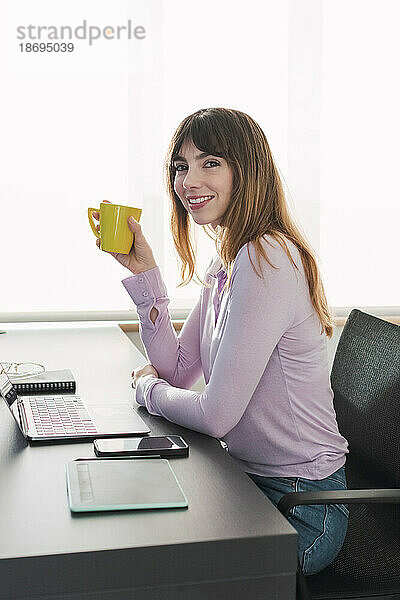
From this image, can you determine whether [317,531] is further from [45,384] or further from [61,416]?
[45,384]

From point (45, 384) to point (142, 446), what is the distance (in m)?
0.44

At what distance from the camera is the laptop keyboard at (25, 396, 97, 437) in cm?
131

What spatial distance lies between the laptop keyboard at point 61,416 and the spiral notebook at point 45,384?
8 centimetres

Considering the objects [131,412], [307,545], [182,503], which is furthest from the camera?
[131,412]

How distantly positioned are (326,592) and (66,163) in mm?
1840

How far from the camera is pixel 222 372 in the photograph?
1.35 meters

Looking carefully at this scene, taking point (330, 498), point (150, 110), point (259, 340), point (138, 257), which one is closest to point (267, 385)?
point (259, 340)

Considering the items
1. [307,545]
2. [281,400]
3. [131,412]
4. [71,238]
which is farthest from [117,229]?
[71,238]

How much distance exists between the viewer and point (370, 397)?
175 centimetres

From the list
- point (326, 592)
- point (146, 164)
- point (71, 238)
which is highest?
point (146, 164)

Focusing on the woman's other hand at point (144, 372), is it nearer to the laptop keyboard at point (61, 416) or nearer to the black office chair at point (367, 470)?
the laptop keyboard at point (61, 416)

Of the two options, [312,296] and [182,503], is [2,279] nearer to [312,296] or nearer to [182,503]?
[312,296]

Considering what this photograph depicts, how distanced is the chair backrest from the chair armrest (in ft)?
1.00

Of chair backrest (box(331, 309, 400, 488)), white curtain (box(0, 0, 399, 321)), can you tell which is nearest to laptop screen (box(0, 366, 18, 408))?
chair backrest (box(331, 309, 400, 488))
